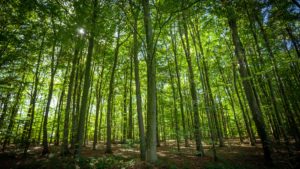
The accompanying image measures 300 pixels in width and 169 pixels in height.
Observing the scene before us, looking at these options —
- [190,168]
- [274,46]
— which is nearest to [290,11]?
[274,46]

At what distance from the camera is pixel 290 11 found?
822cm

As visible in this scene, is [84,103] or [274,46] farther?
[274,46]

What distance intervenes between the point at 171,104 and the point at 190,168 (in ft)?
36.7

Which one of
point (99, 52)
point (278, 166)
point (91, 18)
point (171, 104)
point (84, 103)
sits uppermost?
point (99, 52)

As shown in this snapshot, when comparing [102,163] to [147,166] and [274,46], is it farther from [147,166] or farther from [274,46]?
[274,46]

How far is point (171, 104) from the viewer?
19.1 meters

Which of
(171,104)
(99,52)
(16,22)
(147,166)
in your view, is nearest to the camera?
(147,166)

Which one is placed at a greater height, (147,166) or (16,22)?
(16,22)

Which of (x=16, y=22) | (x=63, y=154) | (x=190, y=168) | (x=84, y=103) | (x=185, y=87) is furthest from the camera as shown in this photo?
(x=185, y=87)

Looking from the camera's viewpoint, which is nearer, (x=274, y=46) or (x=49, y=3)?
(x=49, y=3)

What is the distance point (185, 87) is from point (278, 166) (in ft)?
48.3

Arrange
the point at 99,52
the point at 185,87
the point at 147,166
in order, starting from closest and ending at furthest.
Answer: the point at 147,166 → the point at 99,52 → the point at 185,87

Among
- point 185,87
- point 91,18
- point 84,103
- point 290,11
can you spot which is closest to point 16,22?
point 91,18

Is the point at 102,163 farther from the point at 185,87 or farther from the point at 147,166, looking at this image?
the point at 185,87
